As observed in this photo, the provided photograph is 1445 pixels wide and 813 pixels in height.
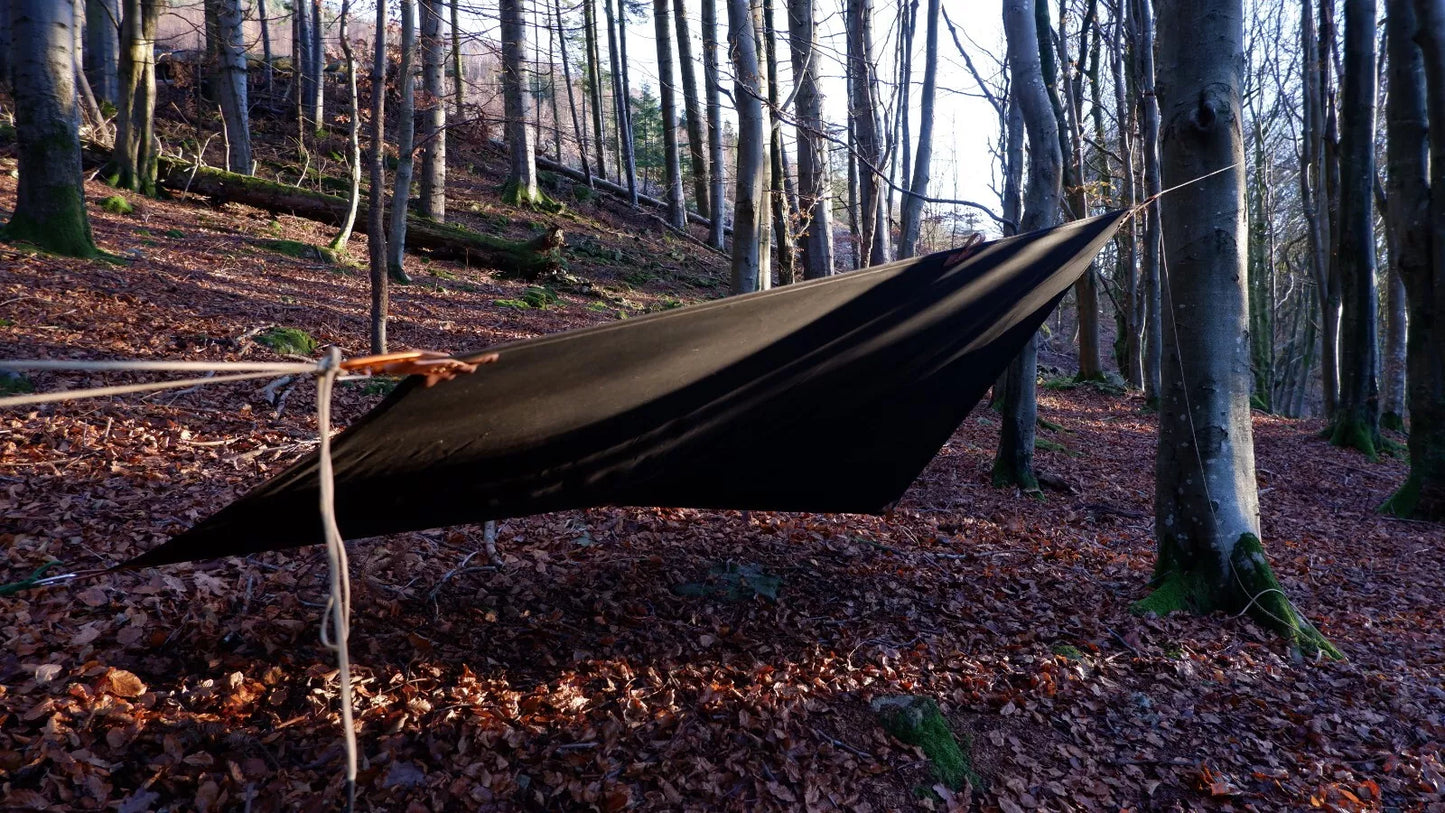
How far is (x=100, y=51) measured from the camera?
1308 centimetres

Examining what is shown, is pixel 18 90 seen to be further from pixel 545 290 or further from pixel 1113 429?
pixel 1113 429

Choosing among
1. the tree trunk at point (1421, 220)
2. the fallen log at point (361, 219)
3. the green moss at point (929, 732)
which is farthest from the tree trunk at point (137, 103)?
the tree trunk at point (1421, 220)

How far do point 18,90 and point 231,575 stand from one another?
4879mm

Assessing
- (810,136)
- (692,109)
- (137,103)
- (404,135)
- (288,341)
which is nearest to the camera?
(288,341)

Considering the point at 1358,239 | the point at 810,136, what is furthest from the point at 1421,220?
the point at 810,136

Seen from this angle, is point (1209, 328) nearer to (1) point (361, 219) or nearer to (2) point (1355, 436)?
(2) point (1355, 436)

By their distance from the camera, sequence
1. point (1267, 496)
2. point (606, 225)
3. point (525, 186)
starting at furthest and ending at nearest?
point (606, 225) → point (525, 186) → point (1267, 496)

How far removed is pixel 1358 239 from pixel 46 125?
10805mm

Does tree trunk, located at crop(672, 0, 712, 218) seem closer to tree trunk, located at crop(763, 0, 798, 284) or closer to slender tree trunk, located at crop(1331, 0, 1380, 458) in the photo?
tree trunk, located at crop(763, 0, 798, 284)

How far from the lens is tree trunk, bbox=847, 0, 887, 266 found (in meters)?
8.49

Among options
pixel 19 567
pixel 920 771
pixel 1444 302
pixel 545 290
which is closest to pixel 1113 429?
pixel 1444 302

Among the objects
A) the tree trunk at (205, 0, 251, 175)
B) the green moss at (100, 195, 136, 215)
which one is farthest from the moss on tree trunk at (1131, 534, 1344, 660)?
the tree trunk at (205, 0, 251, 175)

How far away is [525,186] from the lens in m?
13.9

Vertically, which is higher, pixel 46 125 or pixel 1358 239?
pixel 46 125
